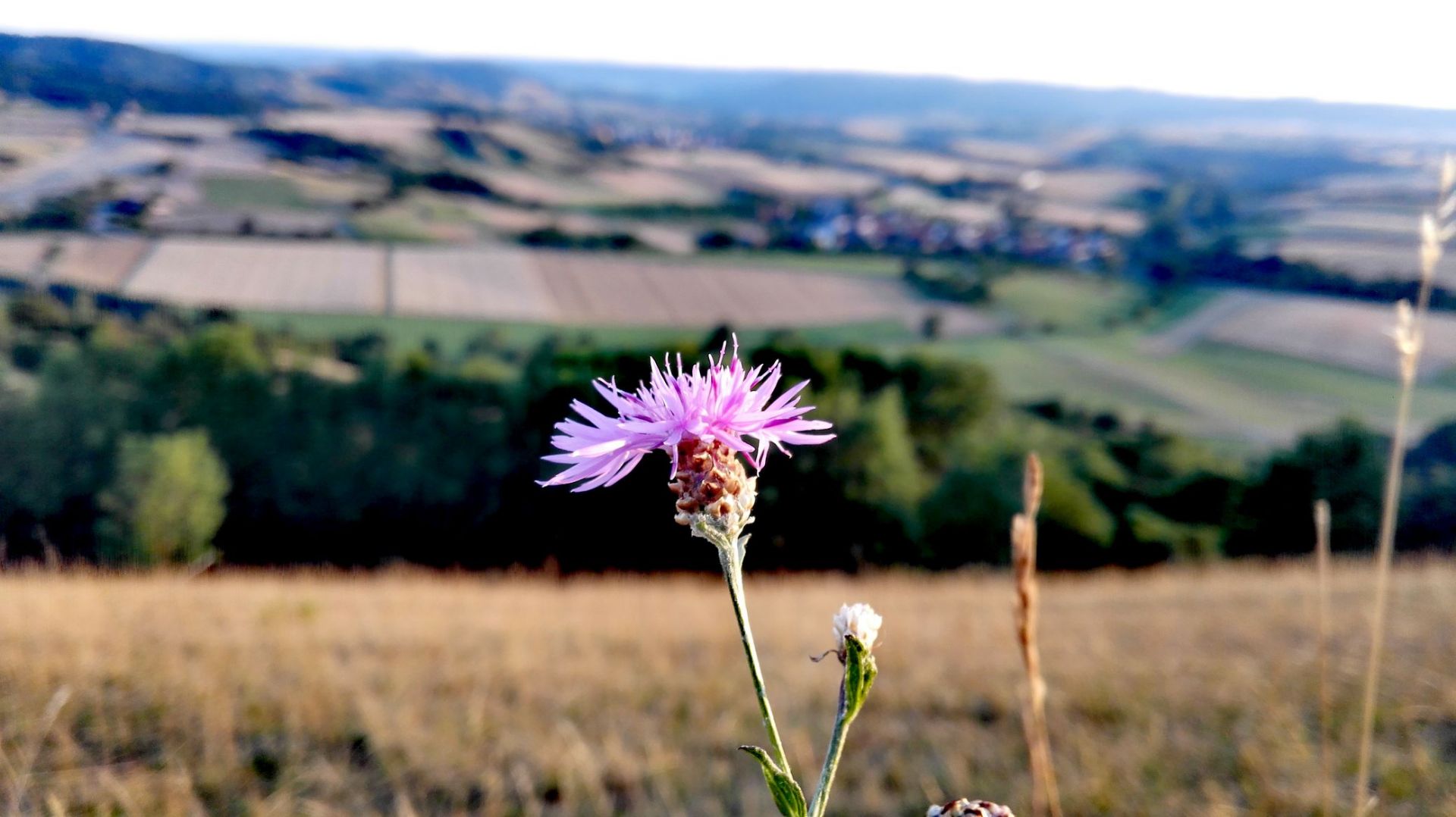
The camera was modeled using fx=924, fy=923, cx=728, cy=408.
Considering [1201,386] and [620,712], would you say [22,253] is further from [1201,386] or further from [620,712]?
[1201,386]

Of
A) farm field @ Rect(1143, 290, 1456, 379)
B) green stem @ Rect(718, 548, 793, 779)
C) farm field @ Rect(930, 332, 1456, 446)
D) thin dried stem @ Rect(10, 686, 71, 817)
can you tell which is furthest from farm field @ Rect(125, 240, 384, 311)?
farm field @ Rect(1143, 290, 1456, 379)

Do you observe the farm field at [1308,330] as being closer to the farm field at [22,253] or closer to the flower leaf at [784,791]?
the farm field at [22,253]

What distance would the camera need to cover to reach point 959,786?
5.07 meters

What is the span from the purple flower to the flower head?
0.76 ft

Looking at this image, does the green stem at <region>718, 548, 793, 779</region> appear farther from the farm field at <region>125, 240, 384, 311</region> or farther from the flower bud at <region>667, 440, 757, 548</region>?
the farm field at <region>125, 240, 384, 311</region>

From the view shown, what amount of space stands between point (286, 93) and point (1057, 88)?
8478 centimetres

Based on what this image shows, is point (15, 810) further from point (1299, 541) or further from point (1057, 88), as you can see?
point (1057, 88)

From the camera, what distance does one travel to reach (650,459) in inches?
475

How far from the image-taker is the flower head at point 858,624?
3.83 feet

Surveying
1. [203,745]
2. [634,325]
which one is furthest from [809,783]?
[634,325]

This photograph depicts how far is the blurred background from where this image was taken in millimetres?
5137

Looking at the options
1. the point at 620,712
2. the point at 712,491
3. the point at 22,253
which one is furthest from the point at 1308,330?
the point at 712,491

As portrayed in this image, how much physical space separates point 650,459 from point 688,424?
10828 mm

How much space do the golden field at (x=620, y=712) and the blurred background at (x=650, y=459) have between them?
1.7 inches
